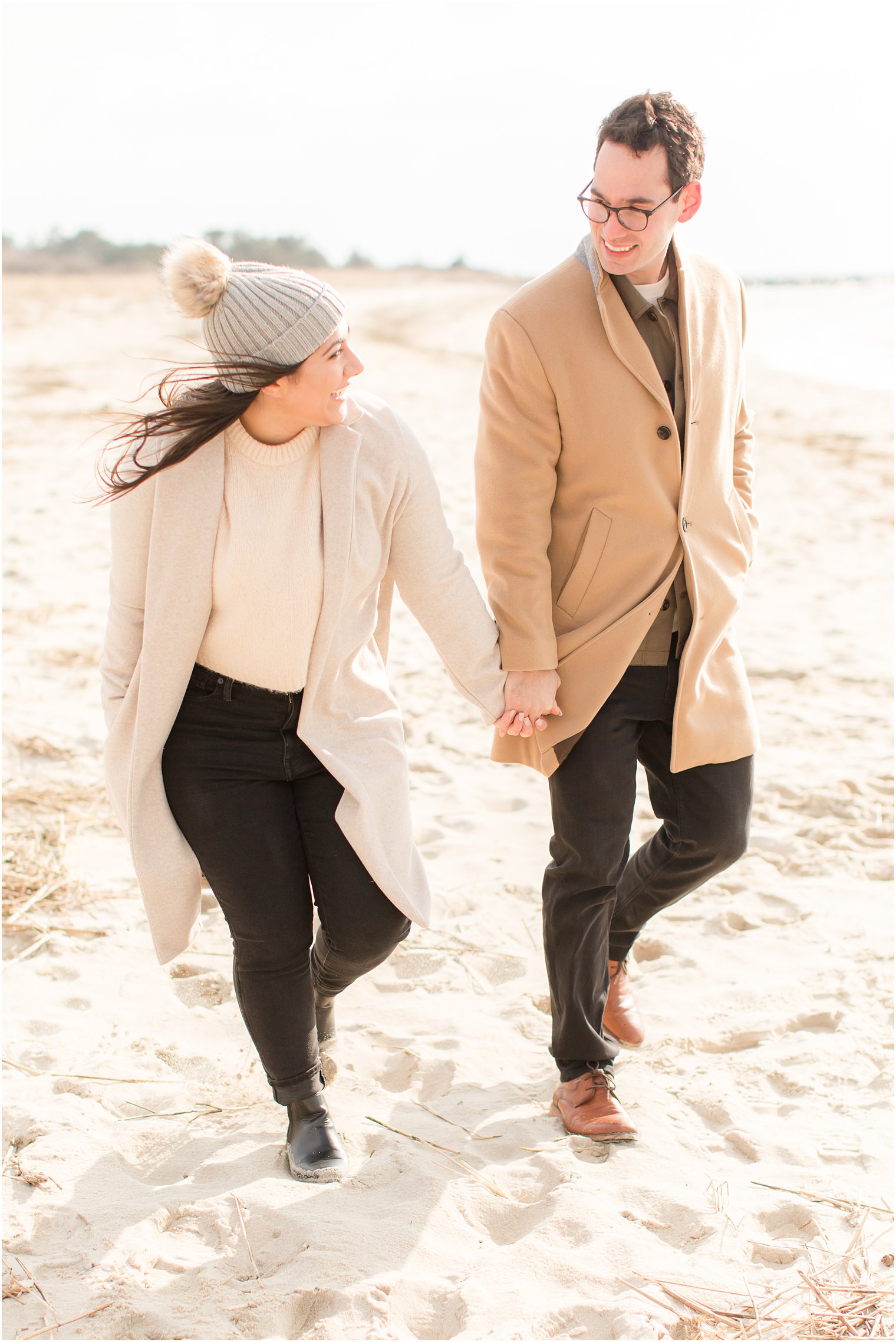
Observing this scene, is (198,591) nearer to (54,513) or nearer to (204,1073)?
(204,1073)

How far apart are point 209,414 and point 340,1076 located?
1.78m

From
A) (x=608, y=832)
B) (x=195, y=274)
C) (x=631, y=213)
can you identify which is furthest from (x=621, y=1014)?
(x=195, y=274)

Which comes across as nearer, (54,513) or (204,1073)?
(204,1073)

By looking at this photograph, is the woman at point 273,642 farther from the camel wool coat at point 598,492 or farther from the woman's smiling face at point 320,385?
the camel wool coat at point 598,492

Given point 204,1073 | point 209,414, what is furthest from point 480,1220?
point 209,414

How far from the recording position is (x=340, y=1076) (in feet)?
10.5

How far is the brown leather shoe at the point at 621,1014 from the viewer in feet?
10.9

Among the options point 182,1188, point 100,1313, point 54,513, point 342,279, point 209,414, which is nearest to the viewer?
point 100,1313

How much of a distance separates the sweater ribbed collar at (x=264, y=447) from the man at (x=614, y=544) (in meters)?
0.46

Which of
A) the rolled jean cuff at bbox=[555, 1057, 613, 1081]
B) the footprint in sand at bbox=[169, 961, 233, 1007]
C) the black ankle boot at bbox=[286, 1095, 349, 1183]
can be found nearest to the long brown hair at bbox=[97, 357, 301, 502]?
the black ankle boot at bbox=[286, 1095, 349, 1183]

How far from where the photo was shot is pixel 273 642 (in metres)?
2.65

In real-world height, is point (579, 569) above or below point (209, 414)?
below

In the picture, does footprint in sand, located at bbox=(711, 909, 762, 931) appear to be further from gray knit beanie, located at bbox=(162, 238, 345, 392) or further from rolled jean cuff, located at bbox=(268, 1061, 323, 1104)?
gray knit beanie, located at bbox=(162, 238, 345, 392)

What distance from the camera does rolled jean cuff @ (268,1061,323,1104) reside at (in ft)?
9.37
